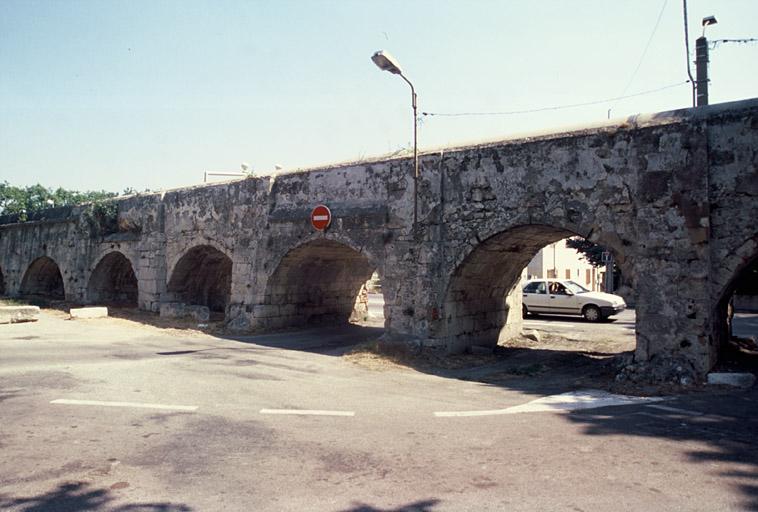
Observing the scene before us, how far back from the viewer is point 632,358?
27.2 ft

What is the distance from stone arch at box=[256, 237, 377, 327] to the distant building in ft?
62.6

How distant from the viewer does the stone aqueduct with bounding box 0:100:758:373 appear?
7707mm

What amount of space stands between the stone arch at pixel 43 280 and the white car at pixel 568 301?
58.5ft

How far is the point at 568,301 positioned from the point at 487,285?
7869 millimetres

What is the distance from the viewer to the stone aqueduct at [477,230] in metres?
7.71

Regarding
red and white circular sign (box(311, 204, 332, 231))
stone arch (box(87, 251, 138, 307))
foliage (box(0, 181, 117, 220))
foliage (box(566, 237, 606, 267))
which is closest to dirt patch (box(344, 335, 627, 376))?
red and white circular sign (box(311, 204, 332, 231))

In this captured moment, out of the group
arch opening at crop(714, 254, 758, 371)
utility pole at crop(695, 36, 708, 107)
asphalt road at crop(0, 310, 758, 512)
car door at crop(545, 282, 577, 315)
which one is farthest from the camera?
car door at crop(545, 282, 577, 315)

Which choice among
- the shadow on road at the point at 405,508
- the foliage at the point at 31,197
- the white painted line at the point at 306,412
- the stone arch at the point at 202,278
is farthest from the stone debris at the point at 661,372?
the foliage at the point at 31,197

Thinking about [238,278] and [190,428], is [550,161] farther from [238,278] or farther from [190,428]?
[238,278]

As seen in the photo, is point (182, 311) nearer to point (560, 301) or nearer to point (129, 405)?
point (129, 405)

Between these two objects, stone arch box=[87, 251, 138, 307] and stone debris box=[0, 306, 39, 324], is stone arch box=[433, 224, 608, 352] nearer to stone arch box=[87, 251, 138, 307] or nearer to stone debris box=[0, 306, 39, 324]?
stone debris box=[0, 306, 39, 324]

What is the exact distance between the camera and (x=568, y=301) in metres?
18.3

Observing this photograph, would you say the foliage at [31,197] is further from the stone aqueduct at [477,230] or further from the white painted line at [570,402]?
the white painted line at [570,402]

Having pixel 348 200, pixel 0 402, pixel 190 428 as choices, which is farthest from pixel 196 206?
pixel 190 428
